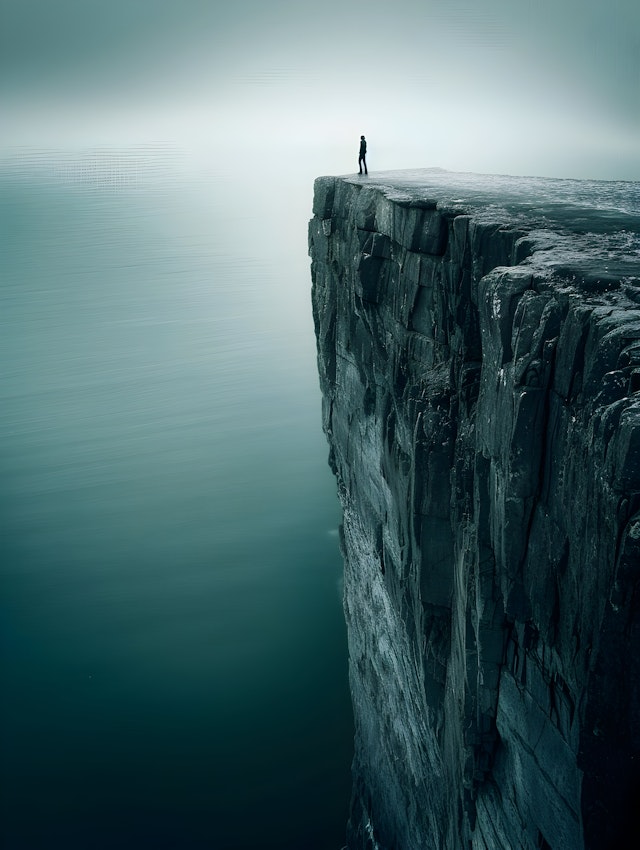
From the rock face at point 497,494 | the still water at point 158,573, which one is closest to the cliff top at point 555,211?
the rock face at point 497,494

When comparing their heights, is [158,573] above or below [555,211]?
below

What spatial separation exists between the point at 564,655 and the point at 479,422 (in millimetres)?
2034

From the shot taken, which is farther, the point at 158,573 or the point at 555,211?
the point at 158,573

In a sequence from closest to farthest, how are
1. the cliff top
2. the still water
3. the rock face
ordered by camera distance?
the rock face < the cliff top < the still water

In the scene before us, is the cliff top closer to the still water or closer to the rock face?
the rock face

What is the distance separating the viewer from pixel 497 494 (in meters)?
6.15

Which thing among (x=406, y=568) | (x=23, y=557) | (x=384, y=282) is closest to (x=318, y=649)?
(x=23, y=557)

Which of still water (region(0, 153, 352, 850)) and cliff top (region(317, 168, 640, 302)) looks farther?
still water (region(0, 153, 352, 850))

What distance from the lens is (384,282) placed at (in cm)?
1066

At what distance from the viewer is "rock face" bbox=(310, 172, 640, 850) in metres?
4.66

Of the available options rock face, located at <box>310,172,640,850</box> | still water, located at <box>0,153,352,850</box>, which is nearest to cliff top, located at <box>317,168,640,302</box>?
rock face, located at <box>310,172,640,850</box>

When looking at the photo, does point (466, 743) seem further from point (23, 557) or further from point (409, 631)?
point (23, 557)

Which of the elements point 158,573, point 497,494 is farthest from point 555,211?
point 158,573

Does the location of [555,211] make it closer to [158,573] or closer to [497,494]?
[497,494]
